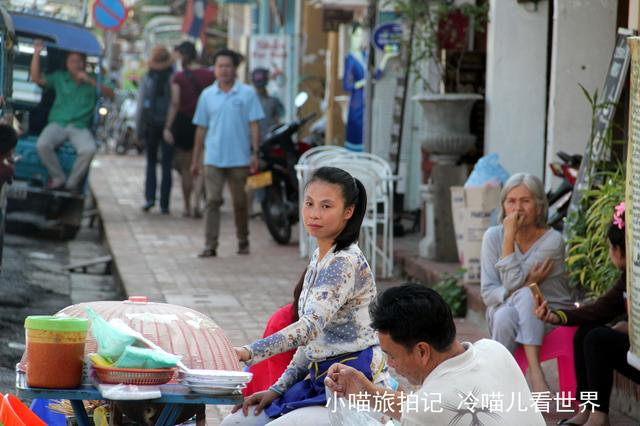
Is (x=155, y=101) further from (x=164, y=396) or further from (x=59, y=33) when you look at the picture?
(x=164, y=396)

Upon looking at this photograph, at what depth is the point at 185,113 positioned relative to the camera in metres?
16.4

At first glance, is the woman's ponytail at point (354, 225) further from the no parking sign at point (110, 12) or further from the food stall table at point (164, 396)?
the no parking sign at point (110, 12)

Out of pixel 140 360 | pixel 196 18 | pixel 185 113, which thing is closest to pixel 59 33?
pixel 185 113

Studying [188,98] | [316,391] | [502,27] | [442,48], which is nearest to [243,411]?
[316,391]

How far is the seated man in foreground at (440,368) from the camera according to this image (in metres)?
3.91

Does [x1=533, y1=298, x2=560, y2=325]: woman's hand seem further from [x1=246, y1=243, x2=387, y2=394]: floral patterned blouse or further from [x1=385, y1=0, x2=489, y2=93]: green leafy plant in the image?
[x1=385, y1=0, x2=489, y2=93]: green leafy plant

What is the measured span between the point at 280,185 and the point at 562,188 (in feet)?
18.5

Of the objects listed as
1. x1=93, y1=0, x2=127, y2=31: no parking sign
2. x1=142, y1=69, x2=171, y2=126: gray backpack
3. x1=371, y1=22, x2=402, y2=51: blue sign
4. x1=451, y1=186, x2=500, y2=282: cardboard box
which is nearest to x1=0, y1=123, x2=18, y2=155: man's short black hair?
x1=451, y1=186, x2=500, y2=282: cardboard box

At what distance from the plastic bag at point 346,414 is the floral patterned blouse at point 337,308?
368mm

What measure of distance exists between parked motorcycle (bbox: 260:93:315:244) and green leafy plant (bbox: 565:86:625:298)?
244 inches

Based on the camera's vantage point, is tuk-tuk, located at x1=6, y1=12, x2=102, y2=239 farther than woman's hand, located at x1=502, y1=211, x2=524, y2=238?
Yes

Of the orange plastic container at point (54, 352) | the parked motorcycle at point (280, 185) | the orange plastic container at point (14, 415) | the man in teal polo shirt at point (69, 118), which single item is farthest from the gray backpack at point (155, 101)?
the orange plastic container at point (54, 352)

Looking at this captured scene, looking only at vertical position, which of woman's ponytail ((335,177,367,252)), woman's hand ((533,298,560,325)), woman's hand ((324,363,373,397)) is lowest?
woman's hand ((533,298,560,325))

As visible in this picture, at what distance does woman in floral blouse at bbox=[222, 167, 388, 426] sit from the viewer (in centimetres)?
493
